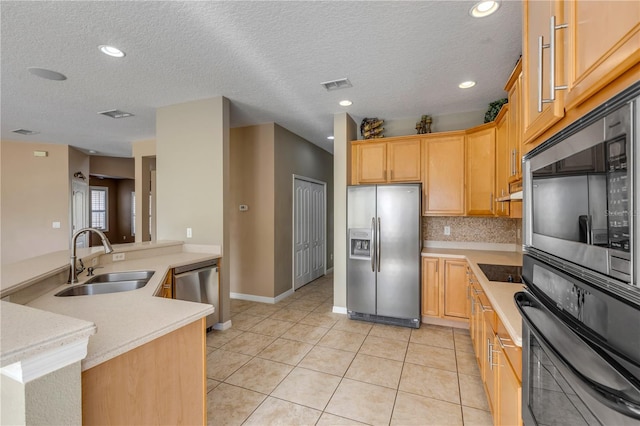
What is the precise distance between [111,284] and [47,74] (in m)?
2.28

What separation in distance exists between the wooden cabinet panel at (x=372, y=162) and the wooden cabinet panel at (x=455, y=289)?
54.6 inches

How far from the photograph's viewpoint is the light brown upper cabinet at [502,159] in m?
2.69

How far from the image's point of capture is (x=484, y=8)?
1903mm

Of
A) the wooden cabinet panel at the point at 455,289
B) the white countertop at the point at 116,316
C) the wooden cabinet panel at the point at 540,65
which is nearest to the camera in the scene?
the wooden cabinet panel at the point at 540,65

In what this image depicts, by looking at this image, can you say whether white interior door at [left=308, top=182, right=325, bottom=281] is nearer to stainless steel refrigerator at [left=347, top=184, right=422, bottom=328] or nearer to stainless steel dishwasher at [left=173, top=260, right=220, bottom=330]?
stainless steel refrigerator at [left=347, top=184, right=422, bottom=328]

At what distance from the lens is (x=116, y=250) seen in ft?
9.45

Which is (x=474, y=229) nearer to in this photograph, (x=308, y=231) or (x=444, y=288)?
(x=444, y=288)

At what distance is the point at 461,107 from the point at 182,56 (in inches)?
126

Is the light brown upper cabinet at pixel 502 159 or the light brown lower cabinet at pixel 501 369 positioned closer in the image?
the light brown lower cabinet at pixel 501 369

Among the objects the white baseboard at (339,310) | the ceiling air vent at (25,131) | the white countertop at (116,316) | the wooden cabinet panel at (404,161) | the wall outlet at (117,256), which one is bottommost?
the white baseboard at (339,310)

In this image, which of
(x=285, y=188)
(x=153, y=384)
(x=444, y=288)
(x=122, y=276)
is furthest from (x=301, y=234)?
(x=153, y=384)

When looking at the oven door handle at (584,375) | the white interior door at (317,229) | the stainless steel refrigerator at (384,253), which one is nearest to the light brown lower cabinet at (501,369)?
the oven door handle at (584,375)

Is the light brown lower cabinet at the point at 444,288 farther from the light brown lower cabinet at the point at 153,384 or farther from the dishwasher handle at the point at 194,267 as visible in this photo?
the light brown lower cabinet at the point at 153,384

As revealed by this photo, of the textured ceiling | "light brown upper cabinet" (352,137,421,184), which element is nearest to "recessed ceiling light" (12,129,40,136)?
the textured ceiling
